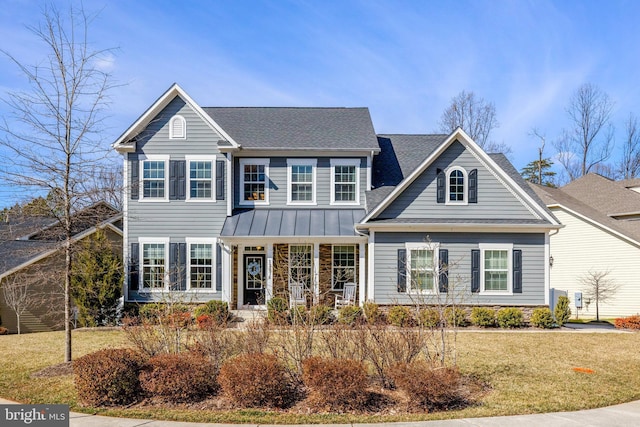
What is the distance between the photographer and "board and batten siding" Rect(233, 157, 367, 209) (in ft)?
59.0

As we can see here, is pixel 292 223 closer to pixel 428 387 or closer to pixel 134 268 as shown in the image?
pixel 134 268

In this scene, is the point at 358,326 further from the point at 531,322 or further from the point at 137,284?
the point at 137,284

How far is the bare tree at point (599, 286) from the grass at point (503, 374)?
721 cm

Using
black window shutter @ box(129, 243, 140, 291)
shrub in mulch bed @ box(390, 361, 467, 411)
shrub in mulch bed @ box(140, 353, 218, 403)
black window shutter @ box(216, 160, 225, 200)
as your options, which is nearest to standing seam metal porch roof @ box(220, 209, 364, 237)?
black window shutter @ box(216, 160, 225, 200)

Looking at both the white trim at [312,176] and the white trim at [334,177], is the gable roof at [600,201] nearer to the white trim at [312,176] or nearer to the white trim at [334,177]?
the white trim at [334,177]

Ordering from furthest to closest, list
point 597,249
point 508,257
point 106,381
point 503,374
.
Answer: point 597,249
point 508,257
point 503,374
point 106,381

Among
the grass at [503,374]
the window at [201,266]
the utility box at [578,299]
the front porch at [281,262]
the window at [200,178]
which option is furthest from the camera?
the utility box at [578,299]

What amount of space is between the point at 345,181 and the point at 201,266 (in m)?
6.31

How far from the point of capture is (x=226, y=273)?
16.9 metres

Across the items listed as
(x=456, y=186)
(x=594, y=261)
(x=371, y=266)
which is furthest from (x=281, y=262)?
(x=594, y=261)

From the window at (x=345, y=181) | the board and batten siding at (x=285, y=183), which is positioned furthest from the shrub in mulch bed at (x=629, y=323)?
the window at (x=345, y=181)

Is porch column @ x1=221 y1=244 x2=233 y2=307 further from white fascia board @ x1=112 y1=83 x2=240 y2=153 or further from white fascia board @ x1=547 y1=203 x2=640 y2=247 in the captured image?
white fascia board @ x1=547 y1=203 x2=640 y2=247

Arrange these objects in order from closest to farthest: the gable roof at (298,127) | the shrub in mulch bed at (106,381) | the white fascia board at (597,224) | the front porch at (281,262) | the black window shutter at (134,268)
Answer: the shrub in mulch bed at (106,381), the black window shutter at (134,268), the front porch at (281,262), the gable roof at (298,127), the white fascia board at (597,224)

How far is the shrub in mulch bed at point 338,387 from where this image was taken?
22.1 feet
